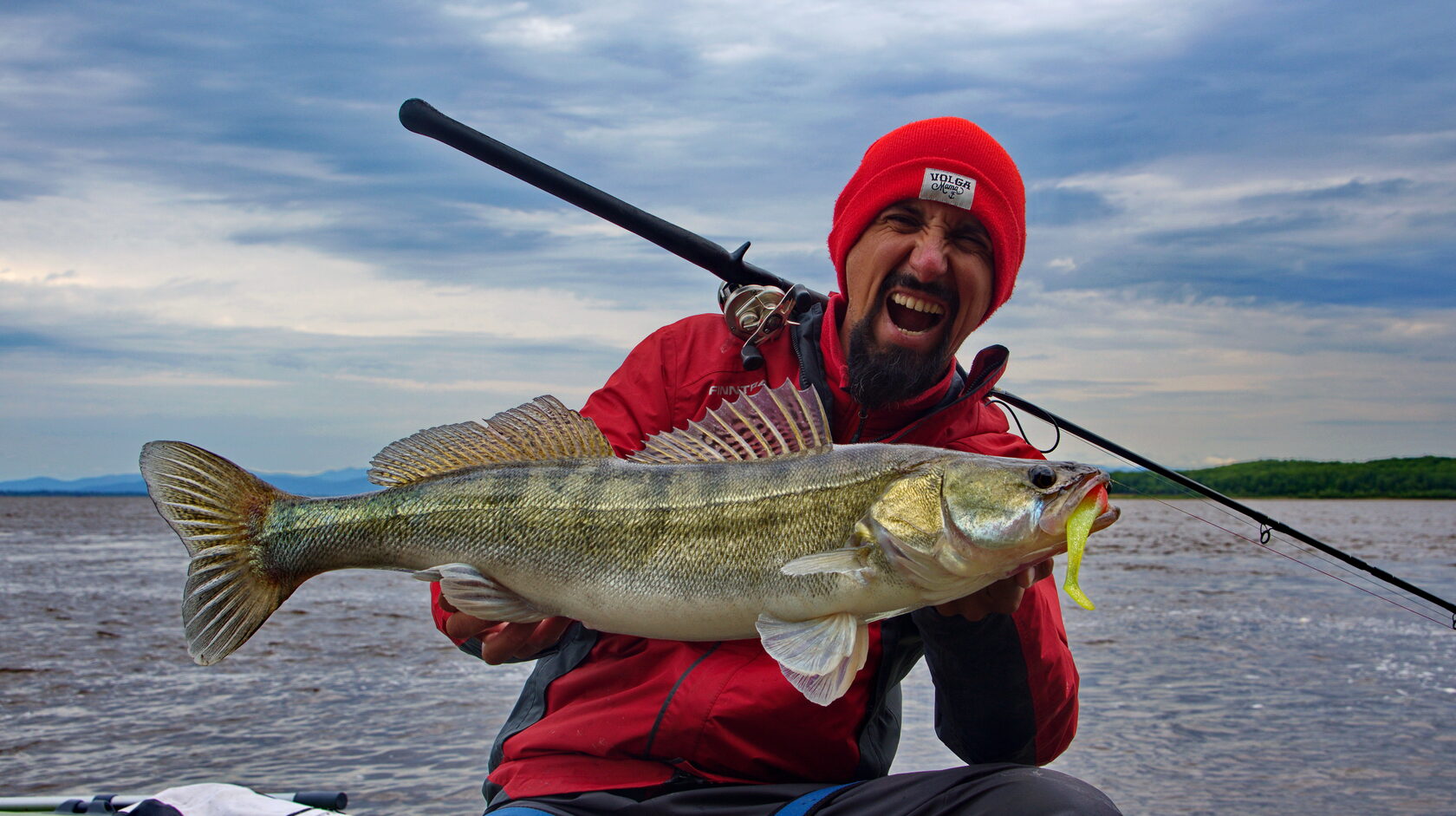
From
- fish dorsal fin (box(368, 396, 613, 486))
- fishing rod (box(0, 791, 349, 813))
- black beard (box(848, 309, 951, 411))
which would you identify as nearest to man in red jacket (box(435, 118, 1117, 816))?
black beard (box(848, 309, 951, 411))

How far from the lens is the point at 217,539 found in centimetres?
284

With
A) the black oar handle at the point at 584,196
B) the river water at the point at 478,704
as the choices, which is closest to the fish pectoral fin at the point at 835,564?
the black oar handle at the point at 584,196

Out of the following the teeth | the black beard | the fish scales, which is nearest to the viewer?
the fish scales

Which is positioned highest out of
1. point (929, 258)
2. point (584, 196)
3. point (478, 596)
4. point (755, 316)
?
point (584, 196)

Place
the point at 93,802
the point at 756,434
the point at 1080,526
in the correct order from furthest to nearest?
the point at 93,802, the point at 756,434, the point at 1080,526

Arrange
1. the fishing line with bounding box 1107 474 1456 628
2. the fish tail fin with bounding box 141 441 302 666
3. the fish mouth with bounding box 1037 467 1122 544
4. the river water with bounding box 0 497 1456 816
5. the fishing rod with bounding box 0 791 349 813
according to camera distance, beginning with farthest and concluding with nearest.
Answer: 1. the river water with bounding box 0 497 1456 816
2. the fishing line with bounding box 1107 474 1456 628
3. the fishing rod with bounding box 0 791 349 813
4. the fish tail fin with bounding box 141 441 302 666
5. the fish mouth with bounding box 1037 467 1122 544

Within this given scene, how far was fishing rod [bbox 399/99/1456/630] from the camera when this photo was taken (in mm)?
4211

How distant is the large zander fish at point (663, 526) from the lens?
8.36 ft

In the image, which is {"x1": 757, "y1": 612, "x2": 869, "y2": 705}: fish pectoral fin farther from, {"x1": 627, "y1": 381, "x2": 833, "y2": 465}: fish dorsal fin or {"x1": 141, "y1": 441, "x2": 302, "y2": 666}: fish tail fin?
{"x1": 141, "y1": 441, "x2": 302, "y2": 666}: fish tail fin

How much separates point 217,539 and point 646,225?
2.57 metres

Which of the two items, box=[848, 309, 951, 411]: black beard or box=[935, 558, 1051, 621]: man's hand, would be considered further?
box=[848, 309, 951, 411]: black beard

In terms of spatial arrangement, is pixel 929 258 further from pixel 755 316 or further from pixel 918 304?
pixel 755 316

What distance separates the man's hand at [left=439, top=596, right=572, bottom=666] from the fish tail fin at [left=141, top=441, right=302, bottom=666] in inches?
18.9

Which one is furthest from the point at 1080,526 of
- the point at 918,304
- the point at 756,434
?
the point at 918,304
